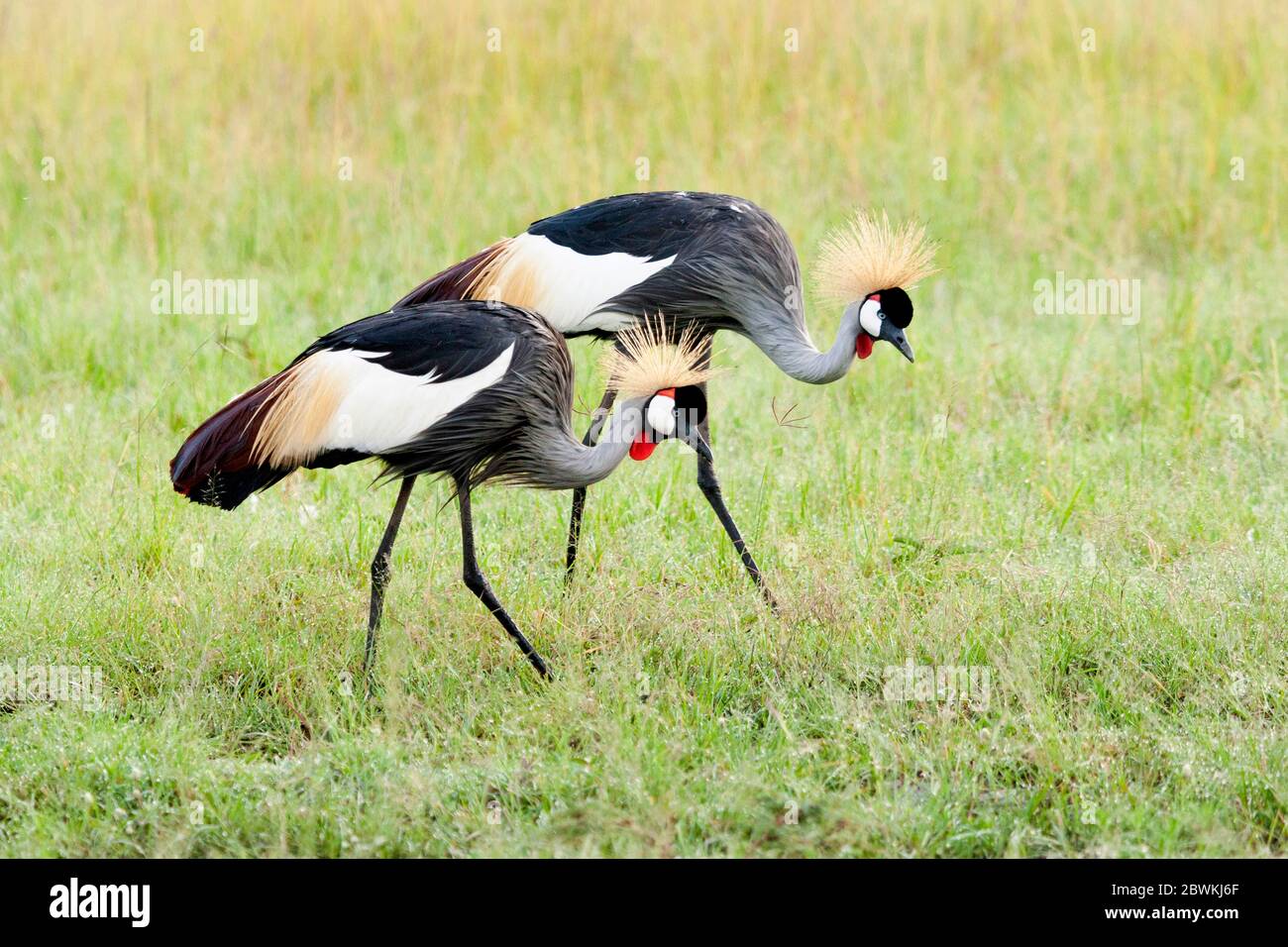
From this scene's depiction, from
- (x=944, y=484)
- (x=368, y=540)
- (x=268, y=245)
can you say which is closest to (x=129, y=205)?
(x=268, y=245)

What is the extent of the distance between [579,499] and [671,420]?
704 millimetres

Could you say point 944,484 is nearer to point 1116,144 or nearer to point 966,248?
point 966,248

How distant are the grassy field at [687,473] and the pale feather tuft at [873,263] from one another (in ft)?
2.41

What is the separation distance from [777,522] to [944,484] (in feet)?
1.89

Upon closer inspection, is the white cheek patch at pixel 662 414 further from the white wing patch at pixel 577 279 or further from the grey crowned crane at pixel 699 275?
the white wing patch at pixel 577 279

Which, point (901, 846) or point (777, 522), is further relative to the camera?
point (777, 522)

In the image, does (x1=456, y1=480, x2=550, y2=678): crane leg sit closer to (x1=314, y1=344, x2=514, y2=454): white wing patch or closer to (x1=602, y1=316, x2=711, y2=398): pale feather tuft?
(x1=314, y1=344, x2=514, y2=454): white wing patch

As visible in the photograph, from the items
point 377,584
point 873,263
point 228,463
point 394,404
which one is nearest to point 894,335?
point 873,263

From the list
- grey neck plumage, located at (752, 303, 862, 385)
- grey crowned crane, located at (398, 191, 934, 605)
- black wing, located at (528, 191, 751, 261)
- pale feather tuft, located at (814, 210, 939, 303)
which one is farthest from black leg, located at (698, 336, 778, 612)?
pale feather tuft, located at (814, 210, 939, 303)

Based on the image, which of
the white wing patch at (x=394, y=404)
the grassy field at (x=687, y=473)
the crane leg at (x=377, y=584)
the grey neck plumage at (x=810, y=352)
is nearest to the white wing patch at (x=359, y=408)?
the white wing patch at (x=394, y=404)

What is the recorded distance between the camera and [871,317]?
4055 millimetres

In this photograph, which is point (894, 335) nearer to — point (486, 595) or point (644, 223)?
point (644, 223)

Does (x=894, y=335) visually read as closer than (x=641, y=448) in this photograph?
No
